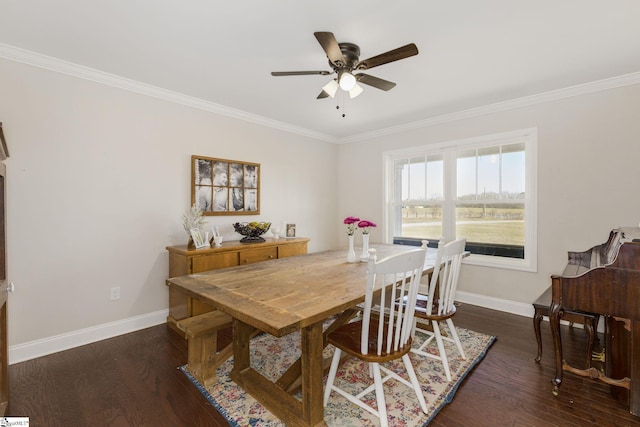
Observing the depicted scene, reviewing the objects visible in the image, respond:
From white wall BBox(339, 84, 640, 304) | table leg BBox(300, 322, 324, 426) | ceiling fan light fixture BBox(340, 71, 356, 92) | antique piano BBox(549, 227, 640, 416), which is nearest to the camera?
table leg BBox(300, 322, 324, 426)

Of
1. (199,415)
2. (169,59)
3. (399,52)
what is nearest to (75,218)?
(169,59)

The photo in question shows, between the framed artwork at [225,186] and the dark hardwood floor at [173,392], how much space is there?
1.56 m

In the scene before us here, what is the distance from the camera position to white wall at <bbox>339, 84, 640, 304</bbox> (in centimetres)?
270

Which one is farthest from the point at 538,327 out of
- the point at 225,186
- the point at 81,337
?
the point at 81,337

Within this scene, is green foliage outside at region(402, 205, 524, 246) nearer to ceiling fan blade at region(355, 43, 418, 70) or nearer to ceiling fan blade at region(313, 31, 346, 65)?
ceiling fan blade at region(355, 43, 418, 70)

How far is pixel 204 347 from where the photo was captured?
1.97 m

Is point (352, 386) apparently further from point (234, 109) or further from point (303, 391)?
point (234, 109)

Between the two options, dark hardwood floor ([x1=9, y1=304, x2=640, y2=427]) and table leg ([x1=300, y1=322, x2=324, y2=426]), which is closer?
table leg ([x1=300, y1=322, x2=324, y2=426])

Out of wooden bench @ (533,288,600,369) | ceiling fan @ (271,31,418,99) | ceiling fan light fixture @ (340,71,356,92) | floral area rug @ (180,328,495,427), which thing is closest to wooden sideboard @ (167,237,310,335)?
floral area rug @ (180,328,495,427)

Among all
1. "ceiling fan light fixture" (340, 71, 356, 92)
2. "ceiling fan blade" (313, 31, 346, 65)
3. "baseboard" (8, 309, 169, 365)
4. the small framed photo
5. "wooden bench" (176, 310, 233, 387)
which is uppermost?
"ceiling fan blade" (313, 31, 346, 65)

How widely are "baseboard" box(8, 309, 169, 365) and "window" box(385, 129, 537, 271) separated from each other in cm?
329

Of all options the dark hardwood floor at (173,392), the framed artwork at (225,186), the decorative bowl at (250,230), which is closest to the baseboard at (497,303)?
the dark hardwood floor at (173,392)

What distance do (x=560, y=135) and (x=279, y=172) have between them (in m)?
3.33

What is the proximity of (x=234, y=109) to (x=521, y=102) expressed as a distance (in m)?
3.33
